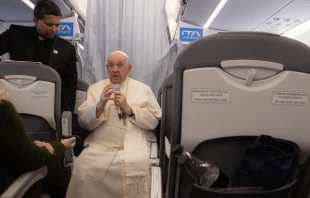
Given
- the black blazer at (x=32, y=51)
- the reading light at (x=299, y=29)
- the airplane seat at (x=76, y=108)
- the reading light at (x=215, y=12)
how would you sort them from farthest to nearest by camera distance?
the reading light at (x=299, y=29)
the reading light at (x=215, y=12)
the airplane seat at (x=76, y=108)
the black blazer at (x=32, y=51)

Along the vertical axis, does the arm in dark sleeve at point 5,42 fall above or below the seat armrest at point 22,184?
above

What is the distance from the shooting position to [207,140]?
1152mm

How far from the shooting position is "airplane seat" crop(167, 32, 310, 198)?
1.10 m

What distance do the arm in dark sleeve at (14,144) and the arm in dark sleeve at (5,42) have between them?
1782 millimetres

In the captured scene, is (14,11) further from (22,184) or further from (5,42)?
(22,184)

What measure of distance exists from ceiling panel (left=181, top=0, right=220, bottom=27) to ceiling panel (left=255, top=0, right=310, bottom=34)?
3.41 ft

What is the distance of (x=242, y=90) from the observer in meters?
1.11

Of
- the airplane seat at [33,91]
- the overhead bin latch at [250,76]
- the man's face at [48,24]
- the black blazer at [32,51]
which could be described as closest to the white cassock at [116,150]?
the black blazer at [32,51]

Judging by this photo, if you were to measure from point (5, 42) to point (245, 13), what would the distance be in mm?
3596

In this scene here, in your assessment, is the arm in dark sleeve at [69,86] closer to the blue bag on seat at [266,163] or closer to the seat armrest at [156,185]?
the seat armrest at [156,185]

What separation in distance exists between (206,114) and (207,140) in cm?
12

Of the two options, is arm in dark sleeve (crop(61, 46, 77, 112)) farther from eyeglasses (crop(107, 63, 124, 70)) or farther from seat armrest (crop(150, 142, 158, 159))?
seat armrest (crop(150, 142, 158, 159))

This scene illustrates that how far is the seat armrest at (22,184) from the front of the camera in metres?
1.15

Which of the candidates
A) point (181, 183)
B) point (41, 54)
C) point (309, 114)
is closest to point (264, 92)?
point (309, 114)
